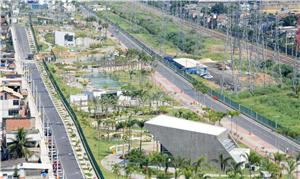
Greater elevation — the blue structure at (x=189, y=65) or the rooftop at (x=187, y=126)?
the rooftop at (x=187, y=126)

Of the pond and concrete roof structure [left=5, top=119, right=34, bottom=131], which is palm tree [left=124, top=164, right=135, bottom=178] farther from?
the pond

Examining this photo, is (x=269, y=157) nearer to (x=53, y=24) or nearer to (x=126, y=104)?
(x=126, y=104)

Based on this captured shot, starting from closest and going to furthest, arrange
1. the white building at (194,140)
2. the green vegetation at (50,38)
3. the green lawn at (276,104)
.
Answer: the white building at (194,140) → the green lawn at (276,104) → the green vegetation at (50,38)

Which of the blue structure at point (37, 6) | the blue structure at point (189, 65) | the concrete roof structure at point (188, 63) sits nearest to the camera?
the blue structure at point (189, 65)

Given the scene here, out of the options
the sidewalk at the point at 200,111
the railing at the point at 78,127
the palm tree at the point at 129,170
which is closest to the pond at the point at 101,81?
the railing at the point at 78,127

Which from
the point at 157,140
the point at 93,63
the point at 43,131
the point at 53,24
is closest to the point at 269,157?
the point at 157,140

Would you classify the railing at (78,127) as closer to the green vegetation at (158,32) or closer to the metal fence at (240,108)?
the metal fence at (240,108)
